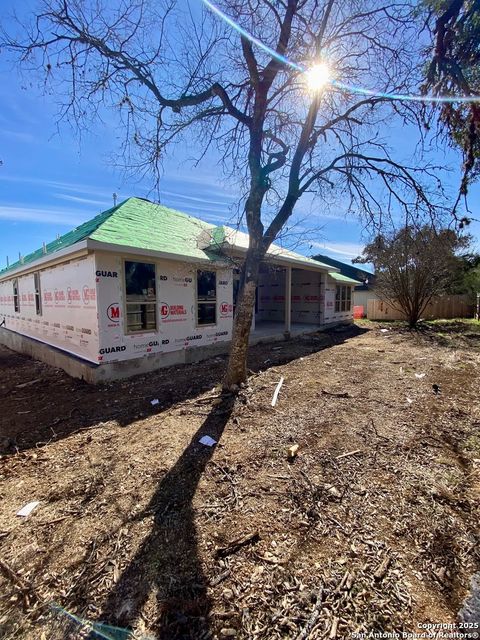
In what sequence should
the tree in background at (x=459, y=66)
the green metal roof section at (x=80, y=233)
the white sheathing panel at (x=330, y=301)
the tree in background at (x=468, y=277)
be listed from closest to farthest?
the tree in background at (x=459, y=66), the green metal roof section at (x=80, y=233), the white sheathing panel at (x=330, y=301), the tree in background at (x=468, y=277)

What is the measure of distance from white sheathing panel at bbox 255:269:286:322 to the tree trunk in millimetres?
10167

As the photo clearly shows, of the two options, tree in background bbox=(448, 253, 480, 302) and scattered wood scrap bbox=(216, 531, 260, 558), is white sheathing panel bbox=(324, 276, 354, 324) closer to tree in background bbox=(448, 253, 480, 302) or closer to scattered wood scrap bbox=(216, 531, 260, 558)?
tree in background bbox=(448, 253, 480, 302)

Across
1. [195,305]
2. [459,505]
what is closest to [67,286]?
[195,305]

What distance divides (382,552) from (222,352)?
704 cm

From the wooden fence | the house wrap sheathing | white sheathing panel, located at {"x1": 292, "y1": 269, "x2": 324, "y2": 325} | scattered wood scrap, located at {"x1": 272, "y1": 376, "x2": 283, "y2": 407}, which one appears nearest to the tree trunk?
scattered wood scrap, located at {"x1": 272, "y1": 376, "x2": 283, "y2": 407}

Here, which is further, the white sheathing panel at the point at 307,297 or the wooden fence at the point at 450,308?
the wooden fence at the point at 450,308

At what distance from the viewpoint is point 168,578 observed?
1920 mm

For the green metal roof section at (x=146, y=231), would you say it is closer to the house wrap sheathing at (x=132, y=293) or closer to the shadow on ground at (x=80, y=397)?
the house wrap sheathing at (x=132, y=293)

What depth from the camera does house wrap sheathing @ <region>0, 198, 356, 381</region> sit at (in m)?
6.42

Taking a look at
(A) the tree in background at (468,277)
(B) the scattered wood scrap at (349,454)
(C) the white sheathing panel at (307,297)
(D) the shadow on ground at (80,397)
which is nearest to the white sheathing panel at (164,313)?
(D) the shadow on ground at (80,397)

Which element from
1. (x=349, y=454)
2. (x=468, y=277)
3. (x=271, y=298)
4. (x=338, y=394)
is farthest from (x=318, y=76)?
(x=468, y=277)

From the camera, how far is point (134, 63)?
4605 millimetres

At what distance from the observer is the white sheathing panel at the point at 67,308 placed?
657 cm

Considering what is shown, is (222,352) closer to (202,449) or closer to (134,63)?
(202,449)
